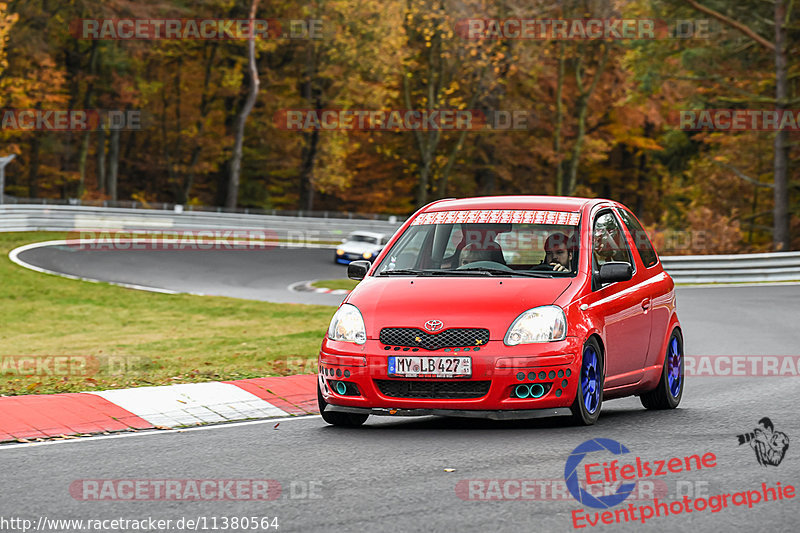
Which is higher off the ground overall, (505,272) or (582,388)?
(505,272)

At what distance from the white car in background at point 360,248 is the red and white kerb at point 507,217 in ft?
90.9

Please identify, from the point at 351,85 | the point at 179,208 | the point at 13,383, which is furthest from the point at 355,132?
the point at 13,383

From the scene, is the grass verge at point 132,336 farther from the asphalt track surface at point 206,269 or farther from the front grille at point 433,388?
the front grille at point 433,388

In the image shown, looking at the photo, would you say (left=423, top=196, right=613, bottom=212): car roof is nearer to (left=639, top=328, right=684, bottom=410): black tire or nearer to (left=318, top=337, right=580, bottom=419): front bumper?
(left=639, top=328, right=684, bottom=410): black tire

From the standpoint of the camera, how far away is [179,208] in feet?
157

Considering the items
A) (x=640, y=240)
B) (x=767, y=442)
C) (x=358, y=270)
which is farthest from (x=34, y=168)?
(x=767, y=442)

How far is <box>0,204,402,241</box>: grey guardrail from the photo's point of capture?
41.4 m

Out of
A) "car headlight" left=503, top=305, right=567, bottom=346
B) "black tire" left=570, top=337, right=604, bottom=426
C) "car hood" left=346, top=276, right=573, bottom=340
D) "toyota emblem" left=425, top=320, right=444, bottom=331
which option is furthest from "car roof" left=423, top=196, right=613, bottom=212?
"toyota emblem" left=425, top=320, right=444, bottom=331

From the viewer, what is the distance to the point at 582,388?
8.25 m

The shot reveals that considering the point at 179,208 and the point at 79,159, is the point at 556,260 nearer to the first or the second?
the point at 179,208

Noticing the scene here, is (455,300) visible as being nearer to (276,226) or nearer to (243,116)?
(276,226)

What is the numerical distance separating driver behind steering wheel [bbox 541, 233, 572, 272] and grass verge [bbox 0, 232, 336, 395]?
369 cm

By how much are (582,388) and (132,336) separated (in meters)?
13.1

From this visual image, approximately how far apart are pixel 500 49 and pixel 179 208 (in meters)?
19.4
